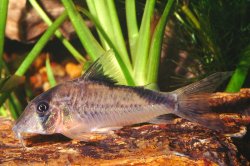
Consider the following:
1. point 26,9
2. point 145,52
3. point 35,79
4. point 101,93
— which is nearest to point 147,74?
point 145,52

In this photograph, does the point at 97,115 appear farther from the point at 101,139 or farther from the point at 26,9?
the point at 26,9

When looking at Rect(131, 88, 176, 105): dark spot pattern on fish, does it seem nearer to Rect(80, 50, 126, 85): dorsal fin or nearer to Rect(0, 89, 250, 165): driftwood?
Rect(80, 50, 126, 85): dorsal fin

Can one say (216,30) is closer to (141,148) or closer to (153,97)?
(153,97)

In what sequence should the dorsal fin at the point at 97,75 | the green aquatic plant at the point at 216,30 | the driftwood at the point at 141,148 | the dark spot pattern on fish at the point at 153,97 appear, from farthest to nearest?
the green aquatic plant at the point at 216,30
the dorsal fin at the point at 97,75
the dark spot pattern on fish at the point at 153,97
the driftwood at the point at 141,148

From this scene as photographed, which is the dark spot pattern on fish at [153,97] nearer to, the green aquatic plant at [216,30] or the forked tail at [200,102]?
the forked tail at [200,102]

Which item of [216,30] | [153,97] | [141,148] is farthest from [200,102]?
[216,30]

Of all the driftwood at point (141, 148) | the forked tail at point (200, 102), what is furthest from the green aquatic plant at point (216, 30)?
the forked tail at point (200, 102)
